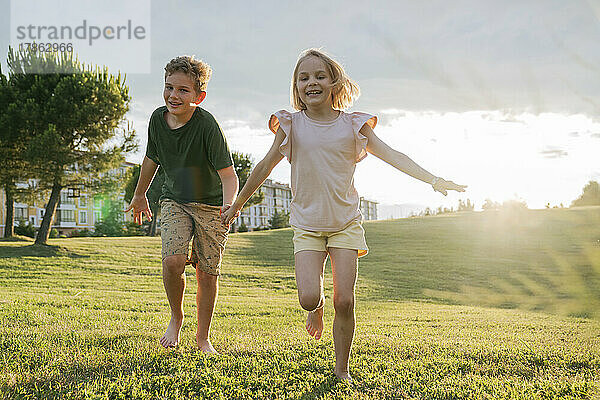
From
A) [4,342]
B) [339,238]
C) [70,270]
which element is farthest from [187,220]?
[70,270]

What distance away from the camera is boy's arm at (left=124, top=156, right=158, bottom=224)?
471 cm

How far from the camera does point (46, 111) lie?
22.3 m

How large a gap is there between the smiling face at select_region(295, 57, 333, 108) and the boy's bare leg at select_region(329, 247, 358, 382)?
1.09m

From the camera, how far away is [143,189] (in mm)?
4785

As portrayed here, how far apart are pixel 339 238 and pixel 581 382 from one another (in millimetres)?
2064

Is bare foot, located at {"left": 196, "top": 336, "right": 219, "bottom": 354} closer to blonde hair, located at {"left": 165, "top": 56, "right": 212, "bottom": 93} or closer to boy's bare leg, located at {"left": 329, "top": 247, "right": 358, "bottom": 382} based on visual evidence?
boy's bare leg, located at {"left": 329, "top": 247, "right": 358, "bottom": 382}

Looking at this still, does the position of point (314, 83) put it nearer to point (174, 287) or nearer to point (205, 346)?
point (174, 287)

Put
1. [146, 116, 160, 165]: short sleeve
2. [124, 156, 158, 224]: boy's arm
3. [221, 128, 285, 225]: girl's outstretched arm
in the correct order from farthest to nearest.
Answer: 1. [124, 156, 158, 224]: boy's arm
2. [146, 116, 160, 165]: short sleeve
3. [221, 128, 285, 225]: girl's outstretched arm

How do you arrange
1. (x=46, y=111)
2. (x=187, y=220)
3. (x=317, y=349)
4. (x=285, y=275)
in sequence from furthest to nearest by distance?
1. (x=46, y=111)
2. (x=285, y=275)
3. (x=317, y=349)
4. (x=187, y=220)

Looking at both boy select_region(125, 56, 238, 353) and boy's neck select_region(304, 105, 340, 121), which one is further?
boy select_region(125, 56, 238, 353)

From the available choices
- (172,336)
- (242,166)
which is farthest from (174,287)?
(242,166)

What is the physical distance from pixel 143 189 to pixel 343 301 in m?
2.23

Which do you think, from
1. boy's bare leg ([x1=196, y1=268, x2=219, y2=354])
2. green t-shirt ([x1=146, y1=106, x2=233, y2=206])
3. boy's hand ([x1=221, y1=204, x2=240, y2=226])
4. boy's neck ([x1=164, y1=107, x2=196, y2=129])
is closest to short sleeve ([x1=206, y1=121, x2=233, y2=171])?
green t-shirt ([x1=146, y1=106, x2=233, y2=206])

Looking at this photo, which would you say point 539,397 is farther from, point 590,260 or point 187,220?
point 590,260
